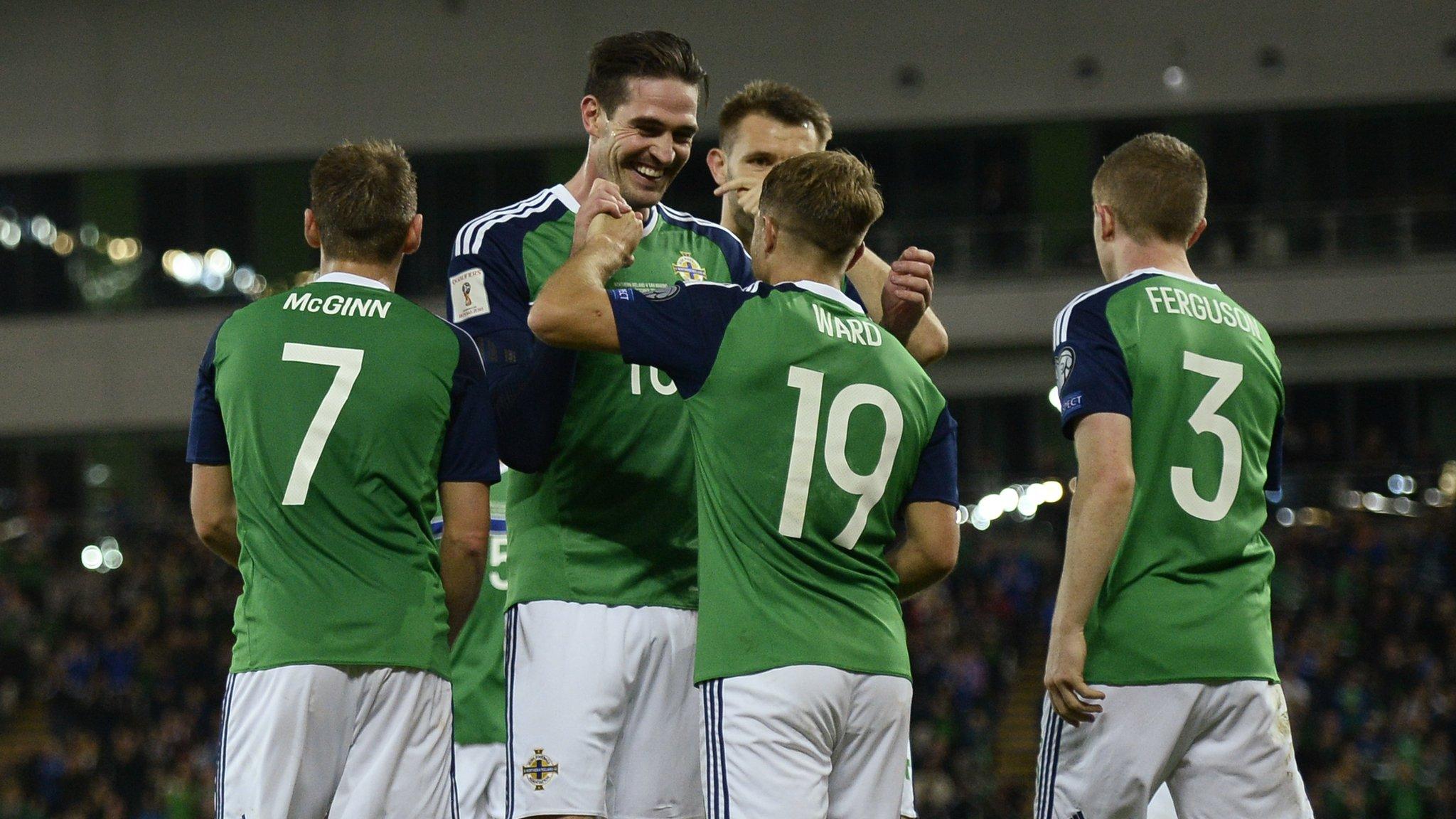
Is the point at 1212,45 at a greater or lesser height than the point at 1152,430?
greater

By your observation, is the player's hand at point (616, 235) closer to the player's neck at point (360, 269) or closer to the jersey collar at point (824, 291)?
the jersey collar at point (824, 291)

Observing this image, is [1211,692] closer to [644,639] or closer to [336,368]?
[644,639]

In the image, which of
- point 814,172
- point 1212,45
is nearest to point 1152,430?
point 814,172

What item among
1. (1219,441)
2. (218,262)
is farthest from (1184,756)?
(218,262)

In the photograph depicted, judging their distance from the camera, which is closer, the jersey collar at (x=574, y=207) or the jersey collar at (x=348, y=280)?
the jersey collar at (x=348, y=280)

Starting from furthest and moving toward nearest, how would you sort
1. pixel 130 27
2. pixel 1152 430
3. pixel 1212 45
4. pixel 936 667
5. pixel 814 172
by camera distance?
pixel 130 27, pixel 1212 45, pixel 936 667, pixel 1152 430, pixel 814 172

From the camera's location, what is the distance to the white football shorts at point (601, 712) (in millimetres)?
3865

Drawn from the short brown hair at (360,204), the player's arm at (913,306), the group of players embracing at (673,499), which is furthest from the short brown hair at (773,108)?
the short brown hair at (360,204)

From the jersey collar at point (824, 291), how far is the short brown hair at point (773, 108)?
1.70 m

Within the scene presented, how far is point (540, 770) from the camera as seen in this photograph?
3.87 metres

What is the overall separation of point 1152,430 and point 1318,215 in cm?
2118

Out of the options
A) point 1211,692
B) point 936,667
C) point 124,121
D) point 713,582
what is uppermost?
point 124,121

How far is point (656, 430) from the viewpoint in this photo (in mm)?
4062

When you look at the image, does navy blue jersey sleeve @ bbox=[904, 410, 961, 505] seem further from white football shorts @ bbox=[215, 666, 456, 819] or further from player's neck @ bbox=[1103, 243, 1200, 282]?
white football shorts @ bbox=[215, 666, 456, 819]
